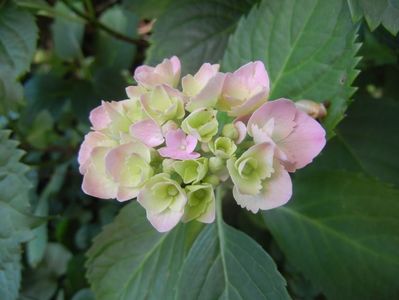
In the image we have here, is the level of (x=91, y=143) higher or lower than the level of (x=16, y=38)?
higher

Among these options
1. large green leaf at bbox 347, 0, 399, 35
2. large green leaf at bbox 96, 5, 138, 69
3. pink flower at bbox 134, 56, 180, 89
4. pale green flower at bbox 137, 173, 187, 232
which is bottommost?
large green leaf at bbox 96, 5, 138, 69

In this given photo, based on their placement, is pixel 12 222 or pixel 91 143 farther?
pixel 12 222

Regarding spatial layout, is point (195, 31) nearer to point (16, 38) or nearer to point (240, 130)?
point (16, 38)

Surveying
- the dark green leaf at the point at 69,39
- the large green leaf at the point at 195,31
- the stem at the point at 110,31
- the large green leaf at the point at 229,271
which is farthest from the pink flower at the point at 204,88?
the dark green leaf at the point at 69,39

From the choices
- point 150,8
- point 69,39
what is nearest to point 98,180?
point 150,8

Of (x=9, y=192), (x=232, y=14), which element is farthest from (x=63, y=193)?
(x=232, y=14)

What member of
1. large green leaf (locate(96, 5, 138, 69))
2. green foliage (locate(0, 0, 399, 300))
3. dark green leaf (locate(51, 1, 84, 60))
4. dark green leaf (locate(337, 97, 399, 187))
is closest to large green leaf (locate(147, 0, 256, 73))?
green foliage (locate(0, 0, 399, 300))

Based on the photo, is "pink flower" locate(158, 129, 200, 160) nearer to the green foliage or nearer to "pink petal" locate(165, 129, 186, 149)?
"pink petal" locate(165, 129, 186, 149)
